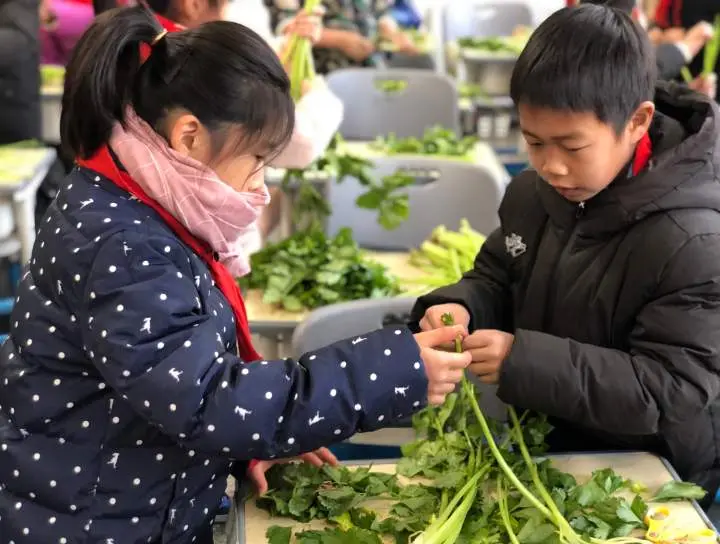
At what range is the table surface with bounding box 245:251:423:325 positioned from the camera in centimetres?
204

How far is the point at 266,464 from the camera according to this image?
1.34 metres

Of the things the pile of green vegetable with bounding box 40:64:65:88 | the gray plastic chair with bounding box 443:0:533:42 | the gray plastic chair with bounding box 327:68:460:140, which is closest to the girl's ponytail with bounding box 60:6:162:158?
the gray plastic chair with bounding box 327:68:460:140

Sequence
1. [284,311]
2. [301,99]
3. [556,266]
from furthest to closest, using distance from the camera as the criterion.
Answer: [301,99] < [284,311] < [556,266]

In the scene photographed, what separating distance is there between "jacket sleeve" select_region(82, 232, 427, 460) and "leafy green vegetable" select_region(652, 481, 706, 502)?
42 cm

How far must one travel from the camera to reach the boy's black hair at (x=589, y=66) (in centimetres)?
129

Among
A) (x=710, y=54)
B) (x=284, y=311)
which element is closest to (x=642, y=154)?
(x=284, y=311)

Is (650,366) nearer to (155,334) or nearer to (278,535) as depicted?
(278,535)

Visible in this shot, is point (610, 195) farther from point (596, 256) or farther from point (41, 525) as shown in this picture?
point (41, 525)

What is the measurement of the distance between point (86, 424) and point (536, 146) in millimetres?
799

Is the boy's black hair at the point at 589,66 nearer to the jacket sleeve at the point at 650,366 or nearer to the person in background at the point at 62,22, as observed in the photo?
the jacket sleeve at the point at 650,366

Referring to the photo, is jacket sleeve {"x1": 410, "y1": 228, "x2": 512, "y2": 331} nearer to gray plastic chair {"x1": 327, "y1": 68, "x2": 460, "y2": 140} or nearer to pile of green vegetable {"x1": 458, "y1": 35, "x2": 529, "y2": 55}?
gray plastic chair {"x1": 327, "y1": 68, "x2": 460, "y2": 140}

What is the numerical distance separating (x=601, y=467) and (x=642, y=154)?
51cm

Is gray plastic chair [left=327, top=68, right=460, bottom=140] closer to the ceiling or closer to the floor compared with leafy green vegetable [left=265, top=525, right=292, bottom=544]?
closer to the floor

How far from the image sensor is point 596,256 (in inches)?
56.1
